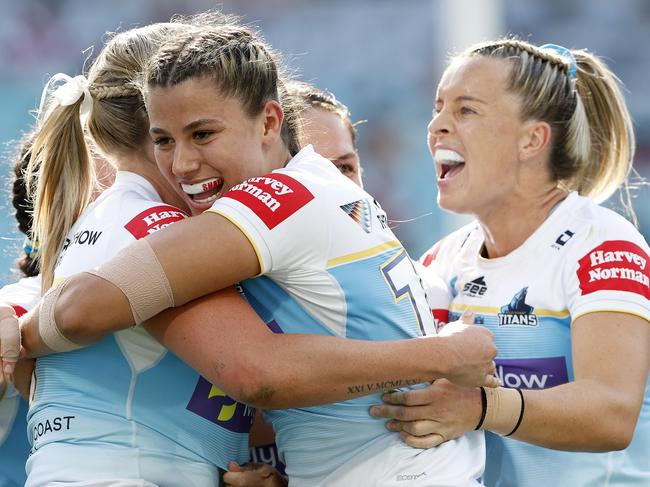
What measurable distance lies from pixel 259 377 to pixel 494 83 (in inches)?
66.3

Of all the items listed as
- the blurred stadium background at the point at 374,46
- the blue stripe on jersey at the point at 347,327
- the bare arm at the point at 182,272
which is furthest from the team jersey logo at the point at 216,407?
the blurred stadium background at the point at 374,46

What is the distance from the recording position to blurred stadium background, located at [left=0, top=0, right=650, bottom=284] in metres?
11.8

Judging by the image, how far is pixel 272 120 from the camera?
286 cm

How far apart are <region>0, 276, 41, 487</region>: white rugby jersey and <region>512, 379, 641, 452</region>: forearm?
1597 mm

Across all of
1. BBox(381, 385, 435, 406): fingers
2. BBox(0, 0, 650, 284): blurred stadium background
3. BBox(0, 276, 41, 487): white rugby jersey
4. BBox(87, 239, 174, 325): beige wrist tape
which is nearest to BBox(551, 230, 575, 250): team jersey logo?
BBox(381, 385, 435, 406): fingers

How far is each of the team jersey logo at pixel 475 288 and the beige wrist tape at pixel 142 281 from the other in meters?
1.41

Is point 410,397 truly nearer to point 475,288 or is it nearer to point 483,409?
point 483,409

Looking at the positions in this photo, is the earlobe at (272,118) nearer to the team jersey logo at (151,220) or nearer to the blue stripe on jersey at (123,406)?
the team jersey logo at (151,220)

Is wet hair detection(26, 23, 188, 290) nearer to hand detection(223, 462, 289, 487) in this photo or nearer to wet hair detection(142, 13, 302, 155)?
wet hair detection(142, 13, 302, 155)

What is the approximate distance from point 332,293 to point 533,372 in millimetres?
1009

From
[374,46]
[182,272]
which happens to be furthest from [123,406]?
[374,46]

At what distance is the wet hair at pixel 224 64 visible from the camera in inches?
106

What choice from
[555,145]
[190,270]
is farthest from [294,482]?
[555,145]

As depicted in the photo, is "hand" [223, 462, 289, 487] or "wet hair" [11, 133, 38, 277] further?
"wet hair" [11, 133, 38, 277]
